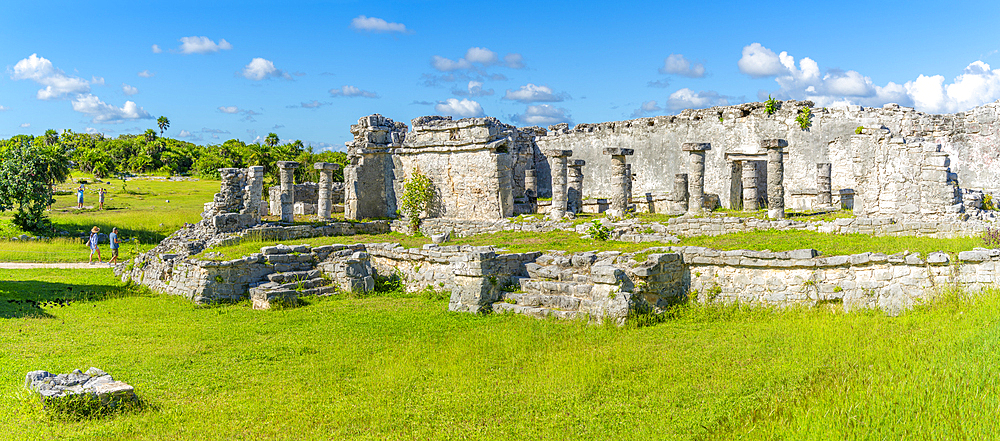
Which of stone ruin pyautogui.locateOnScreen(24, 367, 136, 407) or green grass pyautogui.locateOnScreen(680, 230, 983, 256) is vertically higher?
green grass pyautogui.locateOnScreen(680, 230, 983, 256)

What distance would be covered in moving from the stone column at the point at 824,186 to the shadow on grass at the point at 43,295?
19.3 metres

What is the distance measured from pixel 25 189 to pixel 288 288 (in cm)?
1816

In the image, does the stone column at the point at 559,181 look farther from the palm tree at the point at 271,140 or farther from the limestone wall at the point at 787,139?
the palm tree at the point at 271,140

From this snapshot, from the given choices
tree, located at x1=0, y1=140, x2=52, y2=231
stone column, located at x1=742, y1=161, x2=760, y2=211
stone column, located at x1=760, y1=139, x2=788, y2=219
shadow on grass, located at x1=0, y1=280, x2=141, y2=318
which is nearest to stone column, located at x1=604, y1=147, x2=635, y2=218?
stone column, located at x1=742, y1=161, x2=760, y2=211

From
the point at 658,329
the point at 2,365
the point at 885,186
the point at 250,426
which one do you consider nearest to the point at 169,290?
the point at 2,365

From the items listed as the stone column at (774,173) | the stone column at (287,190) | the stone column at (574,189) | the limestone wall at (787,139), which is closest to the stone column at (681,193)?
the limestone wall at (787,139)

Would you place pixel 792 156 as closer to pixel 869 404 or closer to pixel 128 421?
pixel 869 404

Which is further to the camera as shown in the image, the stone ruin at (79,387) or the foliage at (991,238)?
the foliage at (991,238)

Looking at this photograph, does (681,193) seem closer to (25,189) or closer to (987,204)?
(987,204)

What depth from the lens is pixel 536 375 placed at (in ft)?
23.4

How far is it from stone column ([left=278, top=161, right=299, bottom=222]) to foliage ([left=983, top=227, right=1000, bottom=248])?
17333 millimetres

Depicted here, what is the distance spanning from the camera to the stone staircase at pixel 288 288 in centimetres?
1199

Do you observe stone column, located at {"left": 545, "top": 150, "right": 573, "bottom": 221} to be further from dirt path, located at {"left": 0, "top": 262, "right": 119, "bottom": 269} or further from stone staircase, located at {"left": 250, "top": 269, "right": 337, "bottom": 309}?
dirt path, located at {"left": 0, "top": 262, "right": 119, "bottom": 269}

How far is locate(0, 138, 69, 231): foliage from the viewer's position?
24.2 m
